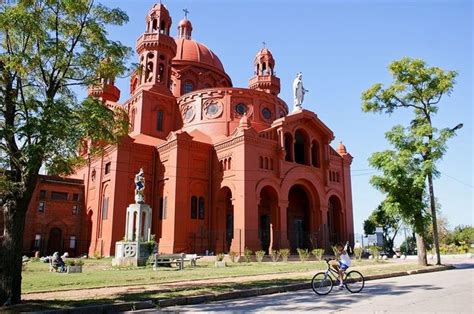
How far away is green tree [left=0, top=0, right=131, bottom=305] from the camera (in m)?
9.88

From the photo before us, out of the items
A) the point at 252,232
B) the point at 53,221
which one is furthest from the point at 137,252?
the point at 53,221

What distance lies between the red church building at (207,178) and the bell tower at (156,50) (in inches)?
3.9

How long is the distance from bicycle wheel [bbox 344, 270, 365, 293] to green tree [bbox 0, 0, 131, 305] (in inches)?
338

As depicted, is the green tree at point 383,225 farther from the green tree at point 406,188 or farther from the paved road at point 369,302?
the paved road at point 369,302

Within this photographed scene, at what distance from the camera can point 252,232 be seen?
28562mm

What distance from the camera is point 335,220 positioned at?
123 ft

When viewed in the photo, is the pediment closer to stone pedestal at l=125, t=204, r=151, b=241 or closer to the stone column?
the stone column

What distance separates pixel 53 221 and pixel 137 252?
17.3m

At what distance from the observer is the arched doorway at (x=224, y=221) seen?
3061 cm

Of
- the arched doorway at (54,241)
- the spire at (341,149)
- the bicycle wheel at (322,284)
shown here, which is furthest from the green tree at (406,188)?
the arched doorway at (54,241)

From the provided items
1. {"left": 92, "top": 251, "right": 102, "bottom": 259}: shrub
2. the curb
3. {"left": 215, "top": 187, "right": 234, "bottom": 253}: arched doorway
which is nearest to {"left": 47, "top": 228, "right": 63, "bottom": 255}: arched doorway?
{"left": 92, "top": 251, "right": 102, "bottom": 259}: shrub

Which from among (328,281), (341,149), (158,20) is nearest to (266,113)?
(341,149)

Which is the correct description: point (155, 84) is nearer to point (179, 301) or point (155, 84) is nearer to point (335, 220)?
point (335, 220)

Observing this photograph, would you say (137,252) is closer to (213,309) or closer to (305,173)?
(213,309)
